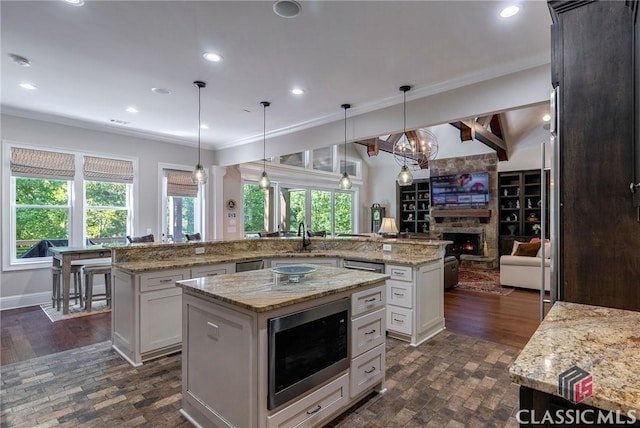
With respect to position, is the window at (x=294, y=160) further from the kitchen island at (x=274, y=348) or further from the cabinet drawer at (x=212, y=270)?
the kitchen island at (x=274, y=348)

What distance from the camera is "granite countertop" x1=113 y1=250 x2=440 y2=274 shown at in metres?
3.13

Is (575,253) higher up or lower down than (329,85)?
lower down

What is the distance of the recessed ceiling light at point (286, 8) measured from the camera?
2273mm

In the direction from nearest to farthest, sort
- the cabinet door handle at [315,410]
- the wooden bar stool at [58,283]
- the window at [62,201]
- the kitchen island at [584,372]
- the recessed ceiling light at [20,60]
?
the kitchen island at [584,372] < the cabinet door handle at [315,410] < the recessed ceiling light at [20,60] < the wooden bar stool at [58,283] < the window at [62,201]

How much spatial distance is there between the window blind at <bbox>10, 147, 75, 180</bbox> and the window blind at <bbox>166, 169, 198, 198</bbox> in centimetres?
154

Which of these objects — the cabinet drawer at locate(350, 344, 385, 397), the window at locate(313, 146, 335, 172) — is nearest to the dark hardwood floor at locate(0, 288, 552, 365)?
the cabinet drawer at locate(350, 344, 385, 397)

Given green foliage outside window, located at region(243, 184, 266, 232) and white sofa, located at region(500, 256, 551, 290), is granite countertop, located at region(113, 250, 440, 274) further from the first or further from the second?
green foliage outside window, located at region(243, 184, 266, 232)

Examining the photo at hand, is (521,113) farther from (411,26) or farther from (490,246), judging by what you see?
(411,26)

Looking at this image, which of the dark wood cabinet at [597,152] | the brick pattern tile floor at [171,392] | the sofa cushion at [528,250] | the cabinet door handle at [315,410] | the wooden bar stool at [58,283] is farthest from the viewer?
the sofa cushion at [528,250]

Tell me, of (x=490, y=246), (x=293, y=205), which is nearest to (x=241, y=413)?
(x=293, y=205)

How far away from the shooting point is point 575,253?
149 centimetres

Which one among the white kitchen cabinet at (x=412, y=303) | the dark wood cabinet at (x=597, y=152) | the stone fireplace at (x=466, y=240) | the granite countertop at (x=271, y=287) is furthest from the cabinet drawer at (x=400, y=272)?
the stone fireplace at (x=466, y=240)

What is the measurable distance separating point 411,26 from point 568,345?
2.44 metres

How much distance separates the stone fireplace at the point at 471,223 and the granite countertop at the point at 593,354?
23.7 feet
